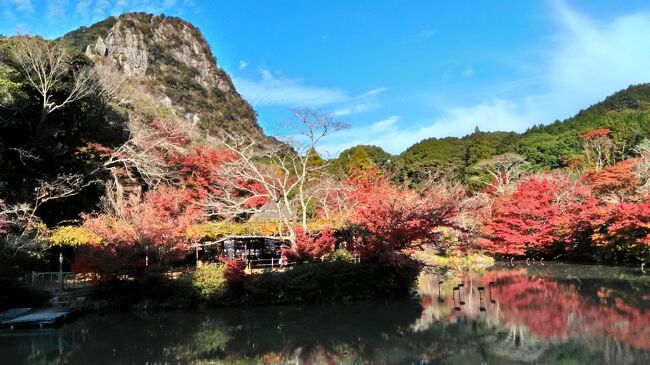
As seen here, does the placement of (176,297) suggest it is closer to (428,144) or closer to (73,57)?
(73,57)

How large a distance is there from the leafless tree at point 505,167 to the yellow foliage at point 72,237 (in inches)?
1212

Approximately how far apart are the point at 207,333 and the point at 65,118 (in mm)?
14995

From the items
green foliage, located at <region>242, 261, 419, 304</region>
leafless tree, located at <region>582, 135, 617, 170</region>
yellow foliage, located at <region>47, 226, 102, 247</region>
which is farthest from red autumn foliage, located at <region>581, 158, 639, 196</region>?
yellow foliage, located at <region>47, 226, 102, 247</region>

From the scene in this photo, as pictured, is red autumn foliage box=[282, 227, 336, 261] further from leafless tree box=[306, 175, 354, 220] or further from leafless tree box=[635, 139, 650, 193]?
leafless tree box=[635, 139, 650, 193]

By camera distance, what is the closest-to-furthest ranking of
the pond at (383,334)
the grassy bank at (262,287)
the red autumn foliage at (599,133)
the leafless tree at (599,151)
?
the pond at (383,334) < the grassy bank at (262,287) < the leafless tree at (599,151) < the red autumn foliage at (599,133)

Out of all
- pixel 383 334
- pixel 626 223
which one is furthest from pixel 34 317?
pixel 626 223

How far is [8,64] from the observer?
18.6 metres

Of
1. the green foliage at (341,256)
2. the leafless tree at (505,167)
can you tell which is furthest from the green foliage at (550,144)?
the green foliage at (341,256)

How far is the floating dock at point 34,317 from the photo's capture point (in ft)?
41.3

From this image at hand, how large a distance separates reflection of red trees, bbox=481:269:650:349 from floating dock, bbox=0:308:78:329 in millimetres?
Result: 11614

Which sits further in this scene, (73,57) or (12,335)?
(73,57)

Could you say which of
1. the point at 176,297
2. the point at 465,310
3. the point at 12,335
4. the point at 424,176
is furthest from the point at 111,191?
the point at 424,176

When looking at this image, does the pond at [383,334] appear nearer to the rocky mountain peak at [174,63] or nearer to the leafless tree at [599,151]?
the leafless tree at [599,151]

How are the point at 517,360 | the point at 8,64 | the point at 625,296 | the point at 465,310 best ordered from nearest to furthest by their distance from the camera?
the point at 517,360 < the point at 465,310 < the point at 625,296 < the point at 8,64
